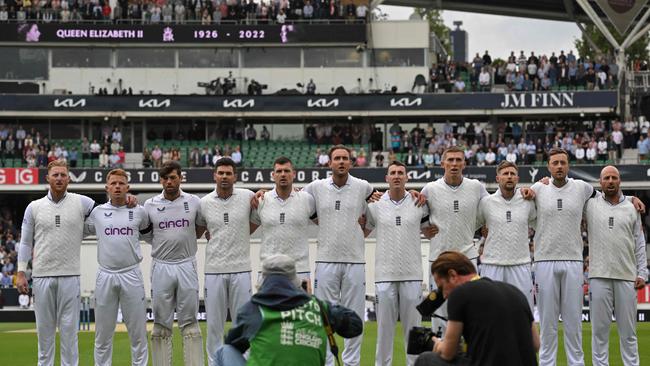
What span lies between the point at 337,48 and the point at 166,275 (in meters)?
39.0

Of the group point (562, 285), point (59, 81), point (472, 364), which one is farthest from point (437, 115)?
point (472, 364)

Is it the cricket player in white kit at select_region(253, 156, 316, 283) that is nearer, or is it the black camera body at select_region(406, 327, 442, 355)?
the black camera body at select_region(406, 327, 442, 355)

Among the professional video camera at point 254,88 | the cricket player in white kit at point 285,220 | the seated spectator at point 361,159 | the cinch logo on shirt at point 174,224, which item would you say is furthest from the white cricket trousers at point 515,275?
the professional video camera at point 254,88

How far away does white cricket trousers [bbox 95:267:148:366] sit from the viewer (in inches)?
534

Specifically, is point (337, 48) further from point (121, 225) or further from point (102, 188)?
point (121, 225)

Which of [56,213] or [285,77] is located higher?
[285,77]

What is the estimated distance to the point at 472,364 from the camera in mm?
9141

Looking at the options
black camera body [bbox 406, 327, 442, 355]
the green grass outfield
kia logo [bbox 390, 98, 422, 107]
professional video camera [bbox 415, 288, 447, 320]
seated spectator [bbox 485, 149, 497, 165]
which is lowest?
the green grass outfield

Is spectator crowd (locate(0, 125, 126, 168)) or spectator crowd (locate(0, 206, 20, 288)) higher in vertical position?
spectator crowd (locate(0, 125, 126, 168))

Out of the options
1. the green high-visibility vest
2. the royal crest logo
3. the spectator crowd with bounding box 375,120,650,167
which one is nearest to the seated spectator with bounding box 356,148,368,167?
the spectator crowd with bounding box 375,120,650,167

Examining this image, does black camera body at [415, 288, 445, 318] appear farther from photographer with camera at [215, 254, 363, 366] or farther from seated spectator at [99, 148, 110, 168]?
seated spectator at [99, 148, 110, 168]

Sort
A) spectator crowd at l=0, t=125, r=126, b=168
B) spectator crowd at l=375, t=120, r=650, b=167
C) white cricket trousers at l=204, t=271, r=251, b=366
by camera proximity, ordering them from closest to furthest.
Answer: white cricket trousers at l=204, t=271, r=251, b=366
spectator crowd at l=375, t=120, r=650, b=167
spectator crowd at l=0, t=125, r=126, b=168

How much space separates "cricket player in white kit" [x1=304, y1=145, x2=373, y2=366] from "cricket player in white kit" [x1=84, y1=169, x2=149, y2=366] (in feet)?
6.87

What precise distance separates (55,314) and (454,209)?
4798mm
